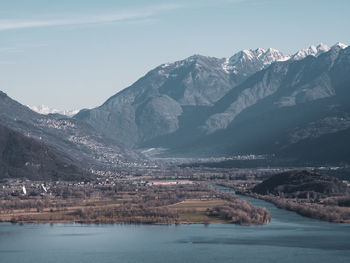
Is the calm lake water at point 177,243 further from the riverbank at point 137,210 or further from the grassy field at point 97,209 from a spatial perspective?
the grassy field at point 97,209

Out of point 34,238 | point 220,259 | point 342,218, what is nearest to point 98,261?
point 220,259

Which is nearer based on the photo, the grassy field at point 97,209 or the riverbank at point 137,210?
the riverbank at point 137,210

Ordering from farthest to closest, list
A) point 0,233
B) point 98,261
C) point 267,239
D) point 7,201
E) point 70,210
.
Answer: point 7,201
point 70,210
point 0,233
point 267,239
point 98,261

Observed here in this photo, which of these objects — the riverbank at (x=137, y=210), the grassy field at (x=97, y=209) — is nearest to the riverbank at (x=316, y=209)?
the riverbank at (x=137, y=210)

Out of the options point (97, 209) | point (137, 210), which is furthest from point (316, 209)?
point (97, 209)

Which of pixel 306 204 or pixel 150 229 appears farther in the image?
pixel 306 204

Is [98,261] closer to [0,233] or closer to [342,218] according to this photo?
[0,233]

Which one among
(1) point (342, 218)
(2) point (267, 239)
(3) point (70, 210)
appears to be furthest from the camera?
(3) point (70, 210)

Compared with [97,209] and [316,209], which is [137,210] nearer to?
[97,209]

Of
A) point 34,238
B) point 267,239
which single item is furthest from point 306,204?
point 34,238
